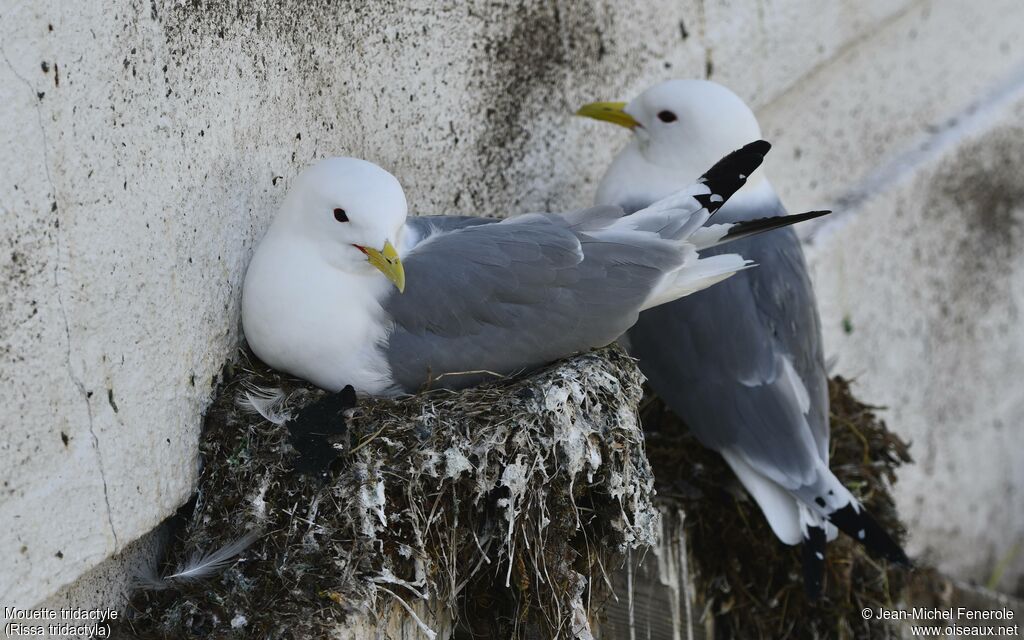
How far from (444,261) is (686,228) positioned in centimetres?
62

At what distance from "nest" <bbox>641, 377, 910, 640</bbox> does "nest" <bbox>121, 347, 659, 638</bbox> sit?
99cm

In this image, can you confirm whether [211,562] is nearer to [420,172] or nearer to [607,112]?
[420,172]

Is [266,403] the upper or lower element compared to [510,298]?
lower

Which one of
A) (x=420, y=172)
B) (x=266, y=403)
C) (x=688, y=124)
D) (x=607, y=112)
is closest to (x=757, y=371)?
(x=688, y=124)

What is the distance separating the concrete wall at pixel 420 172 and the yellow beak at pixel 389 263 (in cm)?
35

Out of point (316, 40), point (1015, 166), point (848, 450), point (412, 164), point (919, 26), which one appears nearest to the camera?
point (316, 40)

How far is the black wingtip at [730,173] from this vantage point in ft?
9.95

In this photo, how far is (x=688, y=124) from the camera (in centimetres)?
376

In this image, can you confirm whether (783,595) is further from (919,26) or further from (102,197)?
(919,26)

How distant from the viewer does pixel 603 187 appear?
12.9 ft

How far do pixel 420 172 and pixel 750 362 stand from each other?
1.07 m

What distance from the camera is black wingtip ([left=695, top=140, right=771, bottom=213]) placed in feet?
9.95

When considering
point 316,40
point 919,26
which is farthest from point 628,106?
point 919,26

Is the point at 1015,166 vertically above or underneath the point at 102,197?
above
